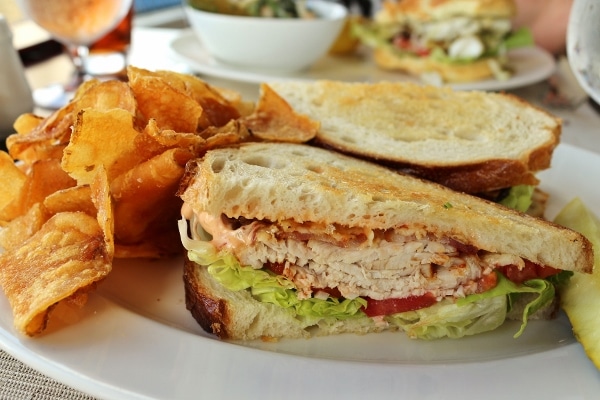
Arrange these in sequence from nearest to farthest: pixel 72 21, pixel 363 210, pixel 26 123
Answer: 1. pixel 363 210
2. pixel 26 123
3. pixel 72 21

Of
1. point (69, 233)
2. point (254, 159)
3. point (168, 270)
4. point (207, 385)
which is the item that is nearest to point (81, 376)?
point (207, 385)

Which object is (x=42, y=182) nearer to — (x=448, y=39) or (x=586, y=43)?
(x=586, y=43)

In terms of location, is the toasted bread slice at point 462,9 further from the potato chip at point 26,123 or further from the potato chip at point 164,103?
the potato chip at point 26,123

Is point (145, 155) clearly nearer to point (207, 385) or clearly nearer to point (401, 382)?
point (207, 385)

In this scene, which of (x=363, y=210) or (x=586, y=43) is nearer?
(x=363, y=210)

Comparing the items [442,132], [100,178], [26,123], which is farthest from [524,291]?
[26,123]

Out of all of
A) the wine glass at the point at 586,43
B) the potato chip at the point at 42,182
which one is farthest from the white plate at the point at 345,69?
the potato chip at the point at 42,182
